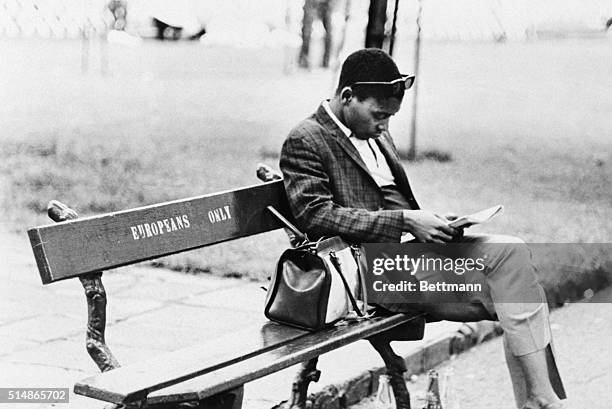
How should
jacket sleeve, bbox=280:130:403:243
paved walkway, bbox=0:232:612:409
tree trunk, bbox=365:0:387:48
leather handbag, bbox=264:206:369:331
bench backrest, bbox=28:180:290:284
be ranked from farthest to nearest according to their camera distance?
tree trunk, bbox=365:0:387:48
paved walkway, bbox=0:232:612:409
jacket sleeve, bbox=280:130:403:243
leather handbag, bbox=264:206:369:331
bench backrest, bbox=28:180:290:284

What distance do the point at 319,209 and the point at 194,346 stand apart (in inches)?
24.4

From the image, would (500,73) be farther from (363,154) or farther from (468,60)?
(363,154)

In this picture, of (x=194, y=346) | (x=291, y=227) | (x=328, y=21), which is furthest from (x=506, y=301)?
(x=328, y=21)

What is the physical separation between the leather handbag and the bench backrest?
27 cm

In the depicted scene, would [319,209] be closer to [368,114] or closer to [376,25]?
[368,114]

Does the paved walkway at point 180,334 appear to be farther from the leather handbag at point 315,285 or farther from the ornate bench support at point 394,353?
the leather handbag at point 315,285

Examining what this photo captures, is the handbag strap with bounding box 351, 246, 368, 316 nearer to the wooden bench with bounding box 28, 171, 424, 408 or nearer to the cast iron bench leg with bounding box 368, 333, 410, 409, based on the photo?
the wooden bench with bounding box 28, 171, 424, 408

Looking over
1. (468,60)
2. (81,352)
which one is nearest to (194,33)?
(468,60)

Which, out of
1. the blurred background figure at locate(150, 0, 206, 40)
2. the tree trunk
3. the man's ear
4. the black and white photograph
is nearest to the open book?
the black and white photograph

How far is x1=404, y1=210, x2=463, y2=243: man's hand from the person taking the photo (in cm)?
325

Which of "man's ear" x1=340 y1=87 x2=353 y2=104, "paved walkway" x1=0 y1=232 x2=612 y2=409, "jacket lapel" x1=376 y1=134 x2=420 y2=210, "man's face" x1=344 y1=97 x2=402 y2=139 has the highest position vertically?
"man's ear" x1=340 y1=87 x2=353 y2=104

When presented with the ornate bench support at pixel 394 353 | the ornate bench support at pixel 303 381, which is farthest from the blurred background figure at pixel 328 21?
the ornate bench support at pixel 303 381

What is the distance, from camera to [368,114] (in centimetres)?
335

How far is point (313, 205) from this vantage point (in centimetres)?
323
